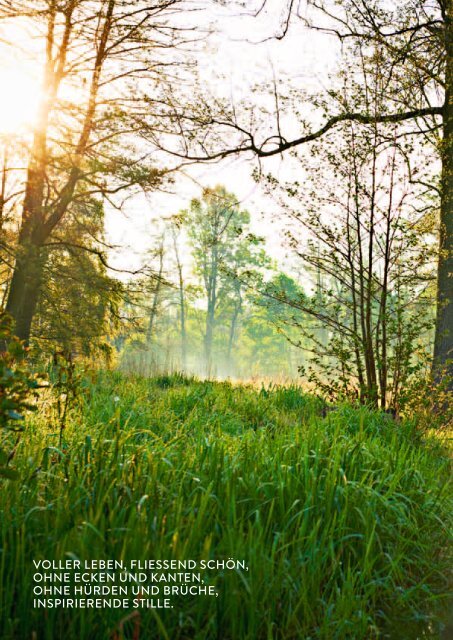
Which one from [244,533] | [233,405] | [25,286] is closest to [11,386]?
[244,533]

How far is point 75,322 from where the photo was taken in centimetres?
1146

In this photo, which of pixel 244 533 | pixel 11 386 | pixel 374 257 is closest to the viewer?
pixel 11 386

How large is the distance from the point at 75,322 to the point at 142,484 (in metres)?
9.21

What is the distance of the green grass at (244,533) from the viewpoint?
81.0 inches

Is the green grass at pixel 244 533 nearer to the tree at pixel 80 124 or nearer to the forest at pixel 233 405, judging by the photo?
the forest at pixel 233 405

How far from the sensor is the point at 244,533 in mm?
2449

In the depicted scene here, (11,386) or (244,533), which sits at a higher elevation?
(11,386)

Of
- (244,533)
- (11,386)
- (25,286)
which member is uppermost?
(25,286)

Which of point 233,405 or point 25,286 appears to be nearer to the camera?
point 233,405

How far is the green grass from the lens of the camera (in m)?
2.06

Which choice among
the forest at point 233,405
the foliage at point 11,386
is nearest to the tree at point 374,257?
the forest at point 233,405

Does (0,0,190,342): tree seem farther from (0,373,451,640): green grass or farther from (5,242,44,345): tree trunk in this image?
(0,373,451,640): green grass

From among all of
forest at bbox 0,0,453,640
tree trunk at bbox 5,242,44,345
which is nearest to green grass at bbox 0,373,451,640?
forest at bbox 0,0,453,640

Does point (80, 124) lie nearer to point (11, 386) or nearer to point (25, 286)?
point (25, 286)
